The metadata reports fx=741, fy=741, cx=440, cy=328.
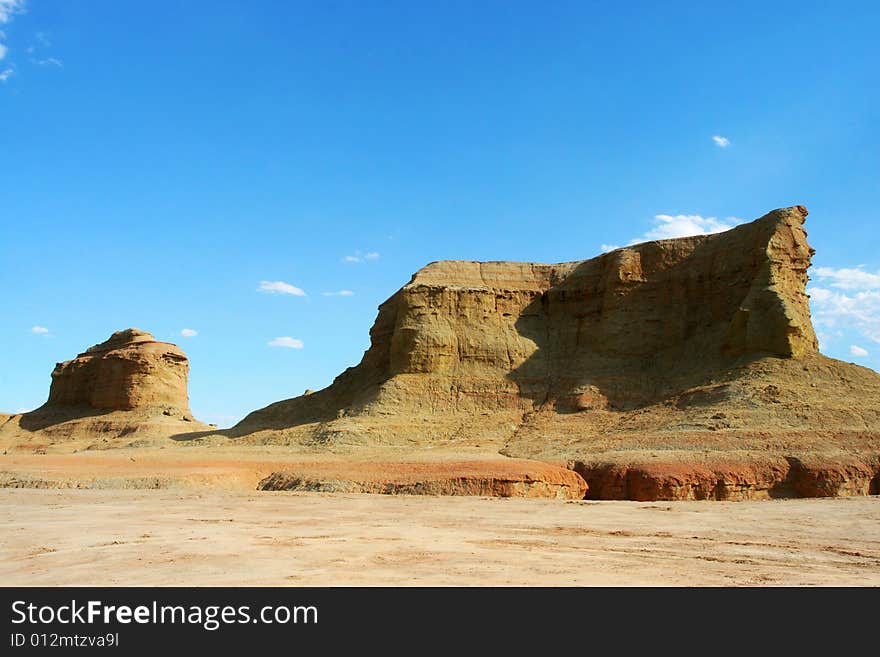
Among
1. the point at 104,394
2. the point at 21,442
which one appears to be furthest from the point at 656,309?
the point at 21,442

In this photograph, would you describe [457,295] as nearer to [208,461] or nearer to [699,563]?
[208,461]

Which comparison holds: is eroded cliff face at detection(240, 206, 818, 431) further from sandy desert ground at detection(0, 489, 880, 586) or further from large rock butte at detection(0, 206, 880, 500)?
sandy desert ground at detection(0, 489, 880, 586)

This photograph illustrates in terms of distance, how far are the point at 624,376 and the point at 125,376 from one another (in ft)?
129

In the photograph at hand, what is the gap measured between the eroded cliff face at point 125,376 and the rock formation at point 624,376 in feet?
41.3

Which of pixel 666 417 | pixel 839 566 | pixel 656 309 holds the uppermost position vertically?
pixel 656 309

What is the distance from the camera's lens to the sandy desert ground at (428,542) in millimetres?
8711

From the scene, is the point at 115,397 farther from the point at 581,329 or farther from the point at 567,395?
the point at 581,329

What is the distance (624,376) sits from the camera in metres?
45.3

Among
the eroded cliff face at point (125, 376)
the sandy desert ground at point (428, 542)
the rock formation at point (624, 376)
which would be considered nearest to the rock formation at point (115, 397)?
the eroded cliff face at point (125, 376)

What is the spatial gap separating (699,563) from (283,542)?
241 inches

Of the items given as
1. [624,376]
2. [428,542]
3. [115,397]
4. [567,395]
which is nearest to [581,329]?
[624,376]

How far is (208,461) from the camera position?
111 ft
